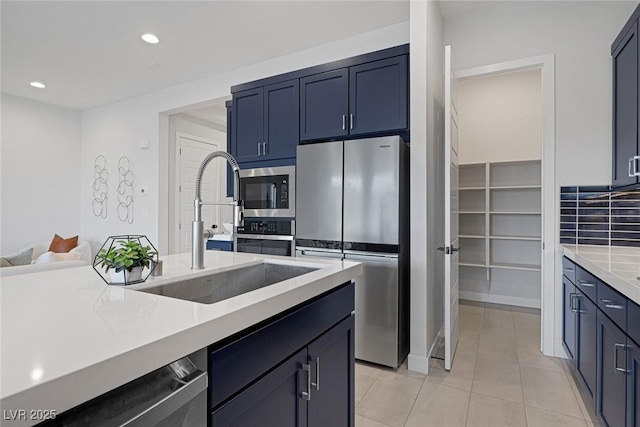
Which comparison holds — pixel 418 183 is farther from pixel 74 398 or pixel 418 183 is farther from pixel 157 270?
pixel 74 398

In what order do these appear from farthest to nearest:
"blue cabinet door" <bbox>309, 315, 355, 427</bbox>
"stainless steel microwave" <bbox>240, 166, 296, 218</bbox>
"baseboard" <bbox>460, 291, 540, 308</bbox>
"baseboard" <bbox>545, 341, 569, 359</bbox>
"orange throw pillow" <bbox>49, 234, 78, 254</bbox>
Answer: "orange throw pillow" <bbox>49, 234, 78, 254</bbox> → "baseboard" <bbox>460, 291, 540, 308</bbox> → "stainless steel microwave" <bbox>240, 166, 296, 218</bbox> → "baseboard" <bbox>545, 341, 569, 359</bbox> → "blue cabinet door" <bbox>309, 315, 355, 427</bbox>

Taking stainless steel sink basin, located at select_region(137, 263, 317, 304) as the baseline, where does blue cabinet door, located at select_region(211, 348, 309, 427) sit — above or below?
below

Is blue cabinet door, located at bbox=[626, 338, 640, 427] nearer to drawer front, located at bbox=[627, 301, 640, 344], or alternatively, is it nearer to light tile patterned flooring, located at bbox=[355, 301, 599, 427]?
drawer front, located at bbox=[627, 301, 640, 344]

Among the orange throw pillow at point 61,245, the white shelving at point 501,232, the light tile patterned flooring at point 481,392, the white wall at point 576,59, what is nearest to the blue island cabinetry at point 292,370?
the light tile patterned flooring at point 481,392

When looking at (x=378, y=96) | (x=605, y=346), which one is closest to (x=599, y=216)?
(x=605, y=346)

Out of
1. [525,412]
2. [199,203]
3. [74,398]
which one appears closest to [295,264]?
[199,203]

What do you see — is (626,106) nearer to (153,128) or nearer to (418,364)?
(418,364)

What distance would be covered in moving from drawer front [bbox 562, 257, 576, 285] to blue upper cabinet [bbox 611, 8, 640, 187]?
0.61 m

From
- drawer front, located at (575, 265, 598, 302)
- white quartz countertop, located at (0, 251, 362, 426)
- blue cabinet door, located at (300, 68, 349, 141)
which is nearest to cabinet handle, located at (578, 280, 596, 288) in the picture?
drawer front, located at (575, 265, 598, 302)

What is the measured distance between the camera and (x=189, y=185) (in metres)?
5.31

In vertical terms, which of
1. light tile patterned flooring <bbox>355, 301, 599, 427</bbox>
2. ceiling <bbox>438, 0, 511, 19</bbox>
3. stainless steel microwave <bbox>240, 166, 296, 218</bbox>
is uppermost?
ceiling <bbox>438, 0, 511, 19</bbox>

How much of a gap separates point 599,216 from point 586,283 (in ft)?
2.95

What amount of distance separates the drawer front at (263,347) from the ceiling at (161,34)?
2.66 metres

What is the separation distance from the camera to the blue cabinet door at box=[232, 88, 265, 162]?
11.0 ft
